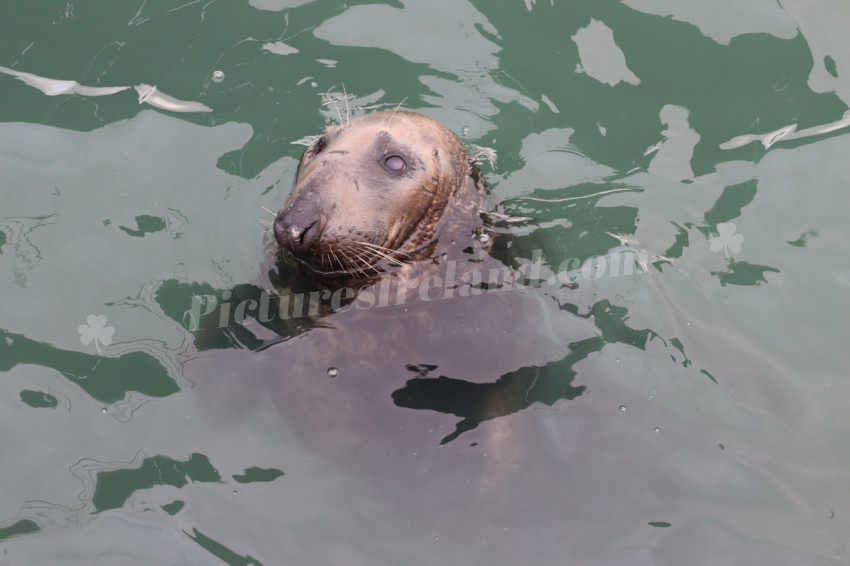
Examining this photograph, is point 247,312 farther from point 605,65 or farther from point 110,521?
point 605,65

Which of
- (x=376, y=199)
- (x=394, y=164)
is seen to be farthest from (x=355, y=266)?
(x=394, y=164)

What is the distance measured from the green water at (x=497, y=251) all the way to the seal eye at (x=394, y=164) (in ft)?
3.38

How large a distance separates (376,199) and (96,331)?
228 cm

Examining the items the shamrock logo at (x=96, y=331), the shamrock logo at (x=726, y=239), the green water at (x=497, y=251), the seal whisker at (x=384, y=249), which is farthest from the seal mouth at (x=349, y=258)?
the shamrock logo at (x=726, y=239)

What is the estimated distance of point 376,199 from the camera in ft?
17.6

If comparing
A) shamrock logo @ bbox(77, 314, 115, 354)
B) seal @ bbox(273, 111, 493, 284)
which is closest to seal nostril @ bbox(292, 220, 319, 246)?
seal @ bbox(273, 111, 493, 284)

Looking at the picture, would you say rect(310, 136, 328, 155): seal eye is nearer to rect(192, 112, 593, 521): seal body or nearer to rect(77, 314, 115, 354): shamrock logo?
rect(192, 112, 593, 521): seal body

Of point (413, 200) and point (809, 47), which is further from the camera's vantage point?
point (809, 47)

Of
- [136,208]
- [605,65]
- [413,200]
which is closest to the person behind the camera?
[413,200]

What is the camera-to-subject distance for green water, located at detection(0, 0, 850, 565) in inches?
207

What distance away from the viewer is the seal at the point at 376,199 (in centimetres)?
511

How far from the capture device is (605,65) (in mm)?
7543

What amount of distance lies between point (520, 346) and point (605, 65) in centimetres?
320

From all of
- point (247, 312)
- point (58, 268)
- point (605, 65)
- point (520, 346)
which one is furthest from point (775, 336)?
point (58, 268)
